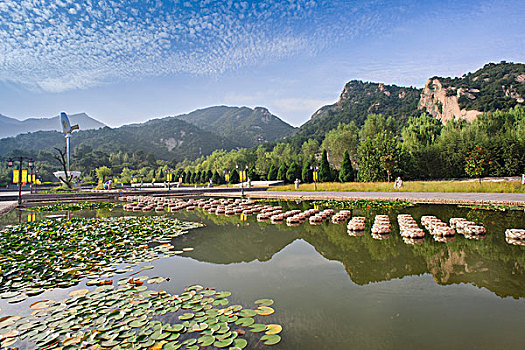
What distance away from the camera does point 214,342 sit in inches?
127

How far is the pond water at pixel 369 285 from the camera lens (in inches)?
135

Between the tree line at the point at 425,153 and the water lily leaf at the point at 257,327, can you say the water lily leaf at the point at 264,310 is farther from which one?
the tree line at the point at 425,153

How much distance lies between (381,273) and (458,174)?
133ft

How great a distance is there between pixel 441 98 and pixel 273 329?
336ft

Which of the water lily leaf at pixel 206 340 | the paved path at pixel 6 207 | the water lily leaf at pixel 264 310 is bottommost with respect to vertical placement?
the paved path at pixel 6 207

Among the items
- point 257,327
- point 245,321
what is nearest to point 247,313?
point 245,321

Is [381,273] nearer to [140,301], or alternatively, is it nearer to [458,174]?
[140,301]

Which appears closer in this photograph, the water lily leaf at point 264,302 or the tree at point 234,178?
the water lily leaf at point 264,302

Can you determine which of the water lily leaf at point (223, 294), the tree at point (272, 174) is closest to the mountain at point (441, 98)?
the tree at point (272, 174)

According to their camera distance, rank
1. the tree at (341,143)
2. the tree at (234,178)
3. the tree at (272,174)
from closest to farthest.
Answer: the tree at (272,174) < the tree at (234,178) < the tree at (341,143)

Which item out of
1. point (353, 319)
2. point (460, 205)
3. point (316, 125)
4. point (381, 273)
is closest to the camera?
point (353, 319)

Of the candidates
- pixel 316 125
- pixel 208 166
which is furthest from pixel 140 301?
pixel 316 125

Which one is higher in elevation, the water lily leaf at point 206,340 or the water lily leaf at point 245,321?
the water lily leaf at point 206,340

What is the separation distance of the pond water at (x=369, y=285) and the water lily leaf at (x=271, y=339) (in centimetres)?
6
